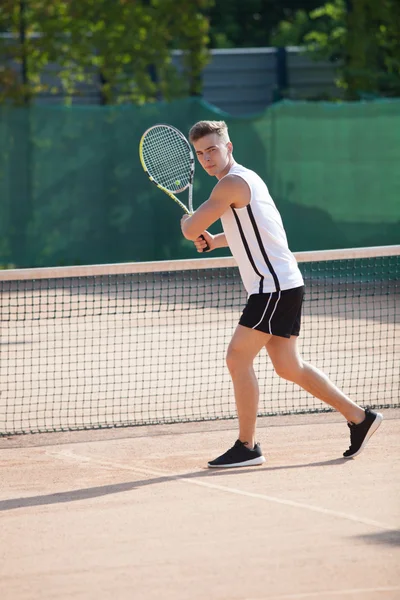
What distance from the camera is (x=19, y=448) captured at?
6012 mm

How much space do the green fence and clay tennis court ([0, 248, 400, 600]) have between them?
4.88 metres

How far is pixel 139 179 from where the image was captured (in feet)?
47.4

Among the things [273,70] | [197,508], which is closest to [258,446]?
[197,508]

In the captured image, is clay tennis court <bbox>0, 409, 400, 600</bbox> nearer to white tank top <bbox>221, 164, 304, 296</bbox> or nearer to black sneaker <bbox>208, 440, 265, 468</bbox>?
black sneaker <bbox>208, 440, 265, 468</bbox>

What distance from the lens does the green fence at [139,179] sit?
13.4 meters

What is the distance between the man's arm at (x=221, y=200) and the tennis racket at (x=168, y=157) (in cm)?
91

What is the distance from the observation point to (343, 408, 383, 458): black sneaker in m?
5.48

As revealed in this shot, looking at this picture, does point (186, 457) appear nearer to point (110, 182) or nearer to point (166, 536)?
point (166, 536)

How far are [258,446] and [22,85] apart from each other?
1066 centimetres

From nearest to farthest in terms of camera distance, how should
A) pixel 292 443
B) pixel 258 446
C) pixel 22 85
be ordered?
1. pixel 258 446
2. pixel 292 443
3. pixel 22 85

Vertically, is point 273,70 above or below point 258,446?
above

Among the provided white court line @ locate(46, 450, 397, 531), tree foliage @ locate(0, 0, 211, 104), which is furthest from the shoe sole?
tree foliage @ locate(0, 0, 211, 104)

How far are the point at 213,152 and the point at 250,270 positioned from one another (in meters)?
0.63

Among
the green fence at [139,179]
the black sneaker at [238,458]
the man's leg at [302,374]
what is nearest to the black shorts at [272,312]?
the man's leg at [302,374]
